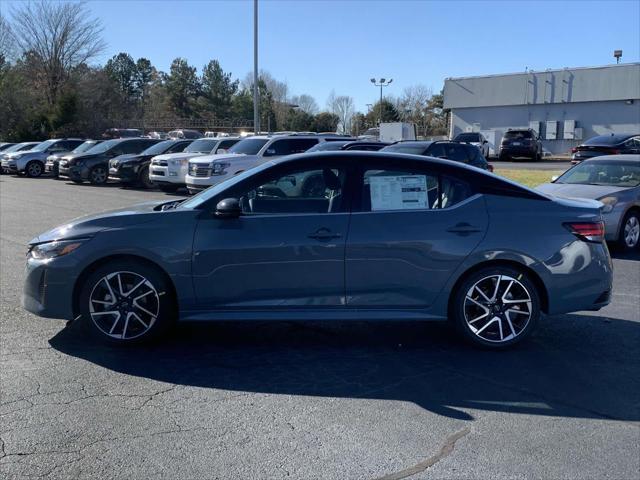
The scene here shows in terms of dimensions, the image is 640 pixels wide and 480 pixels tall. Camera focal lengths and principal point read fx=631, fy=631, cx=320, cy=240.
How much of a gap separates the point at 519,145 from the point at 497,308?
32743 millimetres

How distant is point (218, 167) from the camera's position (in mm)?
17297

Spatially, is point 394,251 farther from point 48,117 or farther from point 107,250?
point 48,117

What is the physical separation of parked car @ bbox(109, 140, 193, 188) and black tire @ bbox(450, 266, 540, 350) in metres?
18.0

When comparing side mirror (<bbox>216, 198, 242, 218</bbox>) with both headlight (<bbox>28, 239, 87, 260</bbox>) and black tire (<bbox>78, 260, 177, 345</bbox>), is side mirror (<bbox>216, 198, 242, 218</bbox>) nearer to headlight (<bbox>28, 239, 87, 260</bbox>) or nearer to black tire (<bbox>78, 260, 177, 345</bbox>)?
black tire (<bbox>78, 260, 177, 345</bbox>)

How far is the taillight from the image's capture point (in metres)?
5.44

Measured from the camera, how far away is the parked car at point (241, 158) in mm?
17273

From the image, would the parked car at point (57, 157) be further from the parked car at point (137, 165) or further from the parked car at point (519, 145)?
the parked car at point (519, 145)

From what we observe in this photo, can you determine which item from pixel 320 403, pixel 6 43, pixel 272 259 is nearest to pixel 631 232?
pixel 272 259

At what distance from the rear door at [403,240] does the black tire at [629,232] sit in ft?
19.3

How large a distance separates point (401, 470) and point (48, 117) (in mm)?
50364

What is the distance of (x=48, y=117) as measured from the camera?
47969 mm

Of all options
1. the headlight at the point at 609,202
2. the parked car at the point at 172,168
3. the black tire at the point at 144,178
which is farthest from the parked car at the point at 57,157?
the headlight at the point at 609,202

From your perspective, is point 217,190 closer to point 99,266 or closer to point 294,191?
point 294,191

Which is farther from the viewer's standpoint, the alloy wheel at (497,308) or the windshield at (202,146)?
the windshield at (202,146)
